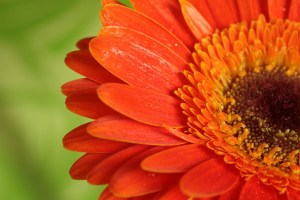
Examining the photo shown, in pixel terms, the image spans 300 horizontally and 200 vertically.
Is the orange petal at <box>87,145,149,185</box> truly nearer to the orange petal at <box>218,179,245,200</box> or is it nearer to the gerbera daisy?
the gerbera daisy

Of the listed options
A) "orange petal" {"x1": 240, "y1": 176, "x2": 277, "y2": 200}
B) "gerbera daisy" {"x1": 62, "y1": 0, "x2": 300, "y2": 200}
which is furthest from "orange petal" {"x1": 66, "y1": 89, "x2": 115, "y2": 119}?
"orange petal" {"x1": 240, "y1": 176, "x2": 277, "y2": 200}

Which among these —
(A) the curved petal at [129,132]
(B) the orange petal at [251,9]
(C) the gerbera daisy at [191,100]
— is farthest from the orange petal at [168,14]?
(A) the curved petal at [129,132]

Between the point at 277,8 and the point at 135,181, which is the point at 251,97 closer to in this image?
the point at 277,8

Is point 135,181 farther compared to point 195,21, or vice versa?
point 195,21

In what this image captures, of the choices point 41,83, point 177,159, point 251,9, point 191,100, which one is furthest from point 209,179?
point 41,83

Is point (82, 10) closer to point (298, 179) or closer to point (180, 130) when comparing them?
point (180, 130)

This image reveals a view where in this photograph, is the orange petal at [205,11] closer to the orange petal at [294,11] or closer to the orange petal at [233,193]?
the orange petal at [294,11]
